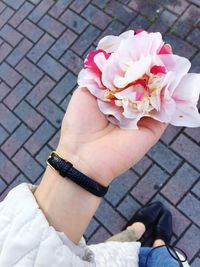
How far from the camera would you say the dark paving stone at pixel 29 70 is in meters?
4.39

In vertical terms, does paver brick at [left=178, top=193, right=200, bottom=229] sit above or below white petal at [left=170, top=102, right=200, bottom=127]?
below

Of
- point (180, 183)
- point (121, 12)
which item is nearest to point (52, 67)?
point (121, 12)

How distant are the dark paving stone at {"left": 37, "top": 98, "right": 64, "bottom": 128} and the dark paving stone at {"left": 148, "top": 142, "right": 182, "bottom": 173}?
0.95m

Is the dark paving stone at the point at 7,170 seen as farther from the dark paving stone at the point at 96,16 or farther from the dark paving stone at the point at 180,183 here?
the dark paving stone at the point at 96,16

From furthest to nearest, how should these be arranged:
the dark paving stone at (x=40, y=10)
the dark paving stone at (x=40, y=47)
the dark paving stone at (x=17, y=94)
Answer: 1. the dark paving stone at (x=40, y=10)
2. the dark paving stone at (x=40, y=47)
3. the dark paving stone at (x=17, y=94)

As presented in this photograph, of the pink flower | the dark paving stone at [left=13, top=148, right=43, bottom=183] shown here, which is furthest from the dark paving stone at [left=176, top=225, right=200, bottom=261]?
the pink flower

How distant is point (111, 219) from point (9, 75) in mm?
1894

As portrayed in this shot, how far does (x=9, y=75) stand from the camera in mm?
4551

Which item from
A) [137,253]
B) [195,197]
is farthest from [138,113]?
[195,197]

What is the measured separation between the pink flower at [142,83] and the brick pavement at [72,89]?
58.2 inches

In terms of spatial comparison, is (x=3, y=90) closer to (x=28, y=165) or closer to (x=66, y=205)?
(x=28, y=165)

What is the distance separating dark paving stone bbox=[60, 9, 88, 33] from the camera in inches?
173

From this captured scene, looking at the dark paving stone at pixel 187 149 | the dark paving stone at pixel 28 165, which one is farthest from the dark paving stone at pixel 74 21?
the dark paving stone at pixel 187 149

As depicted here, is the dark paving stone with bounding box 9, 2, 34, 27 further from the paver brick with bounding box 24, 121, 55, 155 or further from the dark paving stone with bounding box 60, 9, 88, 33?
the paver brick with bounding box 24, 121, 55, 155
